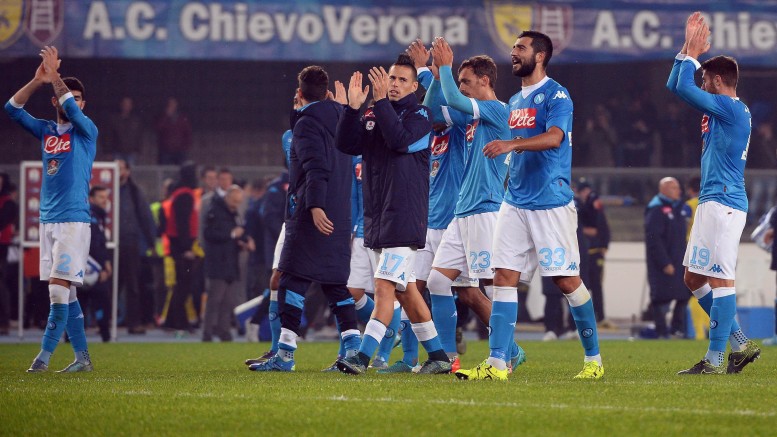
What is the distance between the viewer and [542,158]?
8.52 m

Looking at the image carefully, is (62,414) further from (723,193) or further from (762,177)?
(762,177)

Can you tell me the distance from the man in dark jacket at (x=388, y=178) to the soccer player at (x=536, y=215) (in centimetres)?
68

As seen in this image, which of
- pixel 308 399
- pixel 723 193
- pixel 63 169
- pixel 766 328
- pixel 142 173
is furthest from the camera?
pixel 142 173

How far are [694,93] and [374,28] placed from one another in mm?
10221

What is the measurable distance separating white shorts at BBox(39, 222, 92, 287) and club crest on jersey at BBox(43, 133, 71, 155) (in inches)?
22.4

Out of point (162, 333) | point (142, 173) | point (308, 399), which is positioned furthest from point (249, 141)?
point (308, 399)

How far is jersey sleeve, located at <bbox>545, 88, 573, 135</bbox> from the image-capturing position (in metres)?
8.38

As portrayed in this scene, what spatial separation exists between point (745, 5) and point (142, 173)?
31.9 ft

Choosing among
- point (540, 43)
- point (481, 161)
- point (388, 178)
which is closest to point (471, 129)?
point (481, 161)

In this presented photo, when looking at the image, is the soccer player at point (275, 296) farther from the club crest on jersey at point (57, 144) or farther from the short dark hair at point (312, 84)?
the club crest on jersey at point (57, 144)

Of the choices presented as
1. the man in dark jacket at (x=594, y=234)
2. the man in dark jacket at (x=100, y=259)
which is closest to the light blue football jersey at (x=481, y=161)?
the man in dark jacket at (x=100, y=259)

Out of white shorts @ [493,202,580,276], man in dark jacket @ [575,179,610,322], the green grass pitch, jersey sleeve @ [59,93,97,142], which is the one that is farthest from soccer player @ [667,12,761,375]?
man in dark jacket @ [575,179,610,322]

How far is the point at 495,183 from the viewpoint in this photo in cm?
984

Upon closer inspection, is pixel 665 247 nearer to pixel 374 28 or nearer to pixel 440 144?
pixel 374 28
